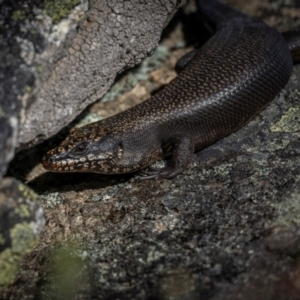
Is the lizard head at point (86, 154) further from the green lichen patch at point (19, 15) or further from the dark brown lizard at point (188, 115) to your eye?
the green lichen patch at point (19, 15)

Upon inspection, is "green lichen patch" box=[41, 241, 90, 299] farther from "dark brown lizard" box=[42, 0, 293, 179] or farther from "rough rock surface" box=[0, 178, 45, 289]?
"dark brown lizard" box=[42, 0, 293, 179]

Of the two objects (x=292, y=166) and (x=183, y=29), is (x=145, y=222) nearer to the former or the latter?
(x=292, y=166)

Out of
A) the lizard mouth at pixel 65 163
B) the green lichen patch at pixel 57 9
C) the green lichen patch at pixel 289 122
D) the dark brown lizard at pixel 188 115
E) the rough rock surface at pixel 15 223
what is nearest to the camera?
the rough rock surface at pixel 15 223

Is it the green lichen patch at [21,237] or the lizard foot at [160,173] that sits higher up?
the green lichen patch at [21,237]

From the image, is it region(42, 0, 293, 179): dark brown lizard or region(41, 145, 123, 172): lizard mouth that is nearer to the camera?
region(41, 145, 123, 172): lizard mouth

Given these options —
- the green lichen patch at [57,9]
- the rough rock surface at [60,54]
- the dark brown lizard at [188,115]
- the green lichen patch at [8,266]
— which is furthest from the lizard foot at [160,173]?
the green lichen patch at [57,9]

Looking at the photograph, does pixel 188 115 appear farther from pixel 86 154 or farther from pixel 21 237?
pixel 21 237

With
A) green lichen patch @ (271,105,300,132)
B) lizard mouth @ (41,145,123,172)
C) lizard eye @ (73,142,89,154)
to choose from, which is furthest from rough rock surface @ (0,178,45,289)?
green lichen patch @ (271,105,300,132)
